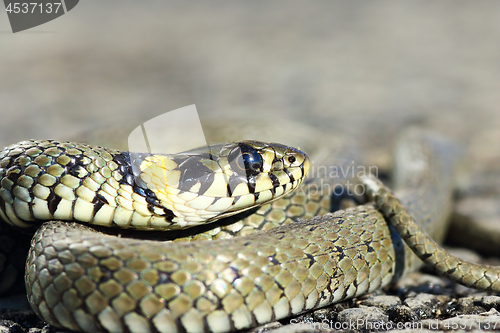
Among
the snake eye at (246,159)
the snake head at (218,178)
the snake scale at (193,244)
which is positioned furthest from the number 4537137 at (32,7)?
the snake eye at (246,159)

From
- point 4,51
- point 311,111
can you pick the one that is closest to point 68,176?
point 311,111

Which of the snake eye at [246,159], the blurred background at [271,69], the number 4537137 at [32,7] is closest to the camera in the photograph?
the snake eye at [246,159]

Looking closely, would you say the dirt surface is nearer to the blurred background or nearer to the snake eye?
the blurred background

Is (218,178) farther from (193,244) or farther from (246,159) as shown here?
(193,244)

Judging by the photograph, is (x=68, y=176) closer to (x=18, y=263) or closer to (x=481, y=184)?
(x=18, y=263)

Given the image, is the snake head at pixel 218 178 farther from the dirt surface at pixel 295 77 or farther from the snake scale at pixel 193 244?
the dirt surface at pixel 295 77

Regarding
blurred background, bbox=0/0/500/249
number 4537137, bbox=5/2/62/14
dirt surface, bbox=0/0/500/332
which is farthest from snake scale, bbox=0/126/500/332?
number 4537137, bbox=5/2/62/14

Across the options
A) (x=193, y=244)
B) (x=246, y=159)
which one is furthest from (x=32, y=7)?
(x=193, y=244)
